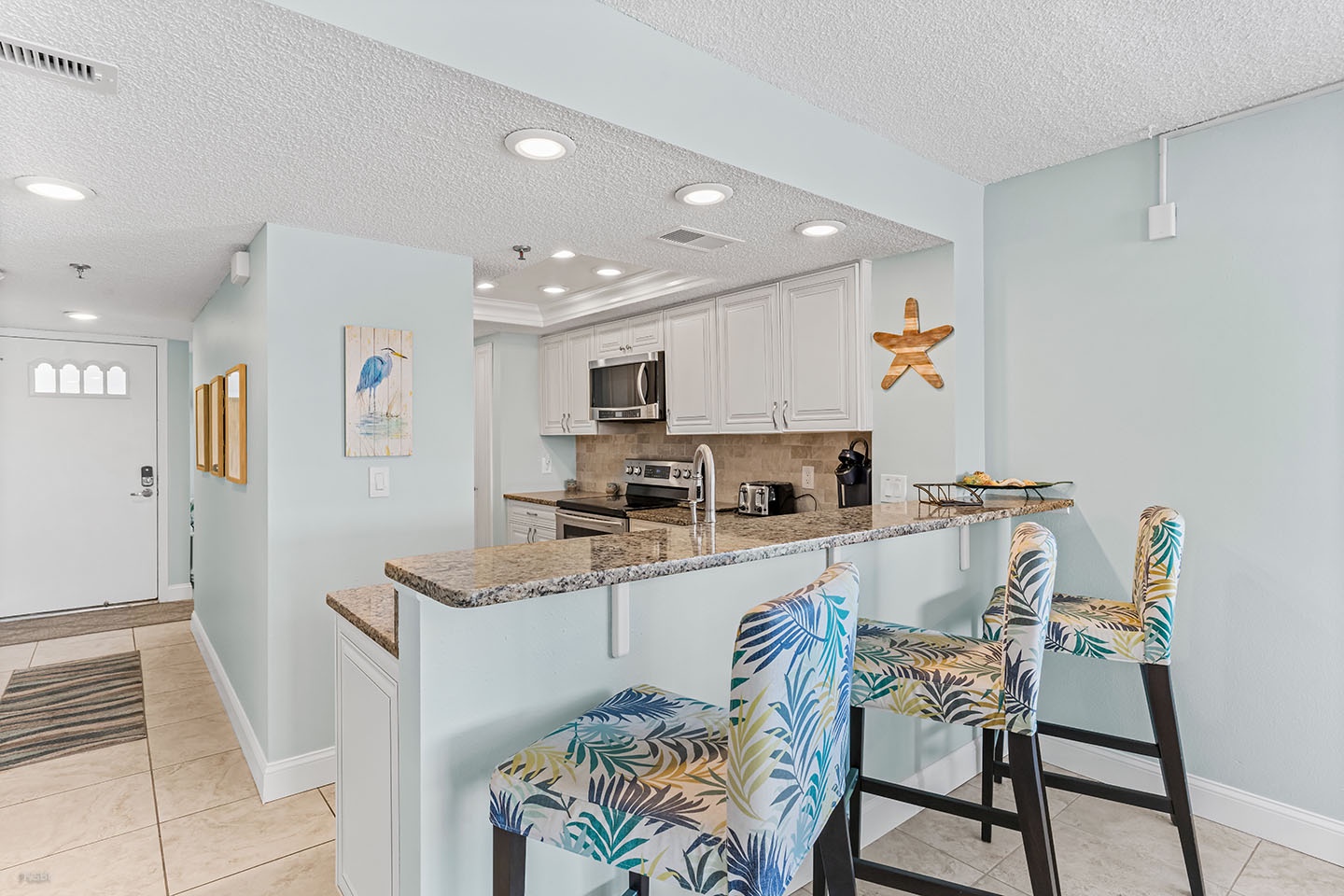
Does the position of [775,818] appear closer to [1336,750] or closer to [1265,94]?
[1336,750]

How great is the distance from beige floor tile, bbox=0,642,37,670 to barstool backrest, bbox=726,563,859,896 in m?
5.02

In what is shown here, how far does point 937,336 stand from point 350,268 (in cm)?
233

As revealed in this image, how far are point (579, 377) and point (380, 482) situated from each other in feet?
7.61

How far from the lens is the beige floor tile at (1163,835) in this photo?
2182 millimetres

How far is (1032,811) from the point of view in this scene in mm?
1596

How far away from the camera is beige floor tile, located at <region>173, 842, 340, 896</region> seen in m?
2.09

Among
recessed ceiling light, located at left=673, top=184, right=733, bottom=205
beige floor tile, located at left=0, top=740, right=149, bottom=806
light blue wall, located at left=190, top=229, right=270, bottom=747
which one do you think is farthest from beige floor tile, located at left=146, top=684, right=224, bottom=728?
recessed ceiling light, located at left=673, top=184, right=733, bottom=205

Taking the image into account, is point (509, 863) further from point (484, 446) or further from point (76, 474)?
point (76, 474)

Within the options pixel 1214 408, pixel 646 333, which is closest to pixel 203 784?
pixel 646 333

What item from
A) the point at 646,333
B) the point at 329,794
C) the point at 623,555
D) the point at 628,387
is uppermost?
the point at 646,333

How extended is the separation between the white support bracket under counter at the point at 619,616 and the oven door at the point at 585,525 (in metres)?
2.54

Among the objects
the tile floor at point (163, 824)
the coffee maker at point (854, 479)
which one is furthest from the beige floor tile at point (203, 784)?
the coffee maker at point (854, 479)

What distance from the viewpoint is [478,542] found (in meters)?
5.83

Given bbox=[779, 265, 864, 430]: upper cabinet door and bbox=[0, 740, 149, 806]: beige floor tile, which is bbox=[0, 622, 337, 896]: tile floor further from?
bbox=[779, 265, 864, 430]: upper cabinet door
